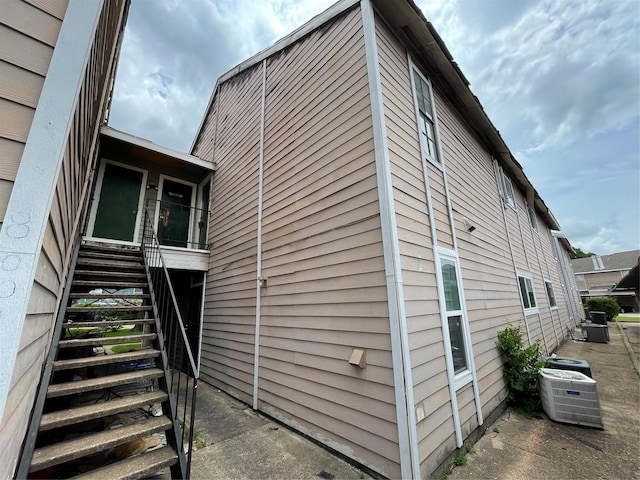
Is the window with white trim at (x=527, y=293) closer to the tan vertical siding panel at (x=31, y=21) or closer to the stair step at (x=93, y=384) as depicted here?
the stair step at (x=93, y=384)

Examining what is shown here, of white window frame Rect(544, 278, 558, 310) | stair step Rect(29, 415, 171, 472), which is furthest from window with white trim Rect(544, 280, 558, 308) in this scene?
stair step Rect(29, 415, 171, 472)

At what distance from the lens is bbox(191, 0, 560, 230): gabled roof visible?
3.79m

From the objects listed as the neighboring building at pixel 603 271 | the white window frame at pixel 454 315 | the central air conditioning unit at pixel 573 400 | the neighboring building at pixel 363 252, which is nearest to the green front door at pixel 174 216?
the neighboring building at pixel 363 252

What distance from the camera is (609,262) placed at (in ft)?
115

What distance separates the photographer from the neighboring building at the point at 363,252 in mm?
2811

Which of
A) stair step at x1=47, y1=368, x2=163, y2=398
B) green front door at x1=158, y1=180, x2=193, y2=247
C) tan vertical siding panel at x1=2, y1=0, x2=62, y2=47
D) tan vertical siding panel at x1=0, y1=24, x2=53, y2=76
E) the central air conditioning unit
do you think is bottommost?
the central air conditioning unit

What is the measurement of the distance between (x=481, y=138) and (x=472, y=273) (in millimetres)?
4174

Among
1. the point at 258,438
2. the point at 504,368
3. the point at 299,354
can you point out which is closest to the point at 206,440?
the point at 258,438

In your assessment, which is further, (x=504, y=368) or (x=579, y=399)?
(x=504, y=368)

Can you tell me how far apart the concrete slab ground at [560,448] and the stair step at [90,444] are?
309 centimetres

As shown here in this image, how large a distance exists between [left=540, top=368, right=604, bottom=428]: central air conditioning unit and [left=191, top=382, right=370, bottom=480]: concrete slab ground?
132 inches

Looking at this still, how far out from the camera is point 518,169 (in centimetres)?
797

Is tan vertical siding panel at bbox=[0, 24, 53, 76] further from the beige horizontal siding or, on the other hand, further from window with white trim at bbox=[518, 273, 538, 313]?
window with white trim at bbox=[518, 273, 538, 313]

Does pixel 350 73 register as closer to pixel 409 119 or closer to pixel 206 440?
pixel 409 119
